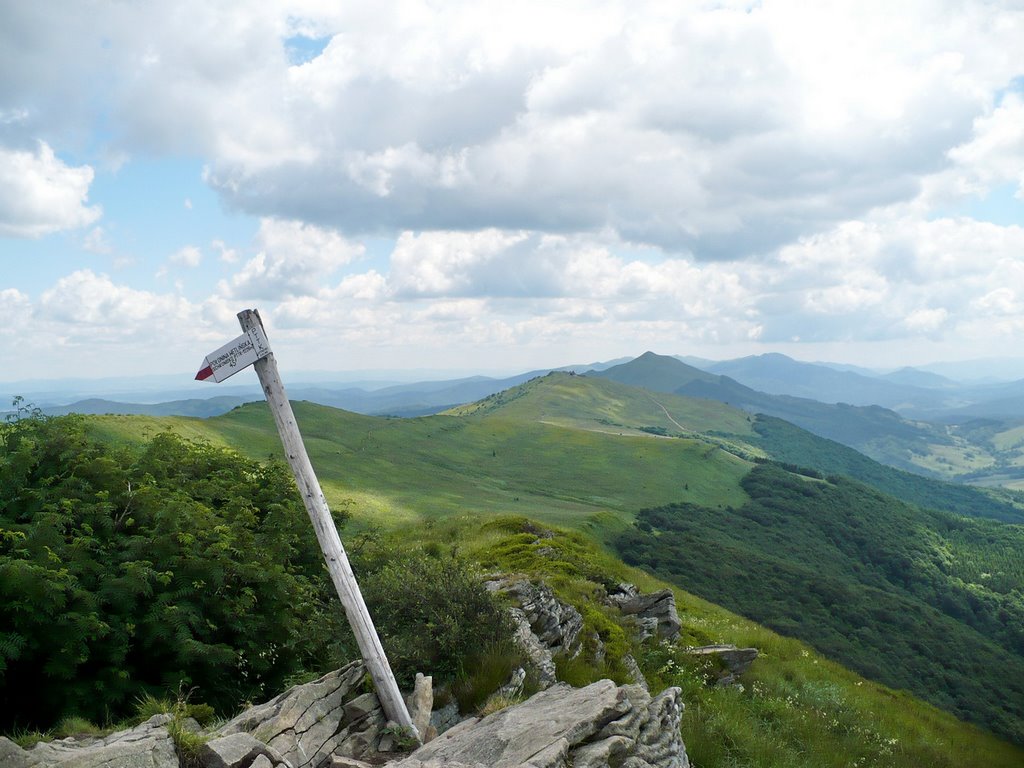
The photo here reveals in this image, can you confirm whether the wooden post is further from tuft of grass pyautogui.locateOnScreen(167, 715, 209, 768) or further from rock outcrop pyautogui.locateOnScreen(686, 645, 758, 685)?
rock outcrop pyautogui.locateOnScreen(686, 645, 758, 685)

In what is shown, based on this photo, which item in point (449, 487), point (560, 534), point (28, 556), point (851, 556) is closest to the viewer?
point (28, 556)

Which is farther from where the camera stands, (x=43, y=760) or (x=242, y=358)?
(x=242, y=358)

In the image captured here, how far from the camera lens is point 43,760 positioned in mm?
8672

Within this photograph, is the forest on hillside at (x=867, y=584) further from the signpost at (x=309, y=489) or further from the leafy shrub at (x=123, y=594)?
the signpost at (x=309, y=489)

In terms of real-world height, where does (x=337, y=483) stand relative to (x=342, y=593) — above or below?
below

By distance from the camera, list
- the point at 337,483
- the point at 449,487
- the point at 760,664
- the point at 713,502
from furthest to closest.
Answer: the point at 713,502 < the point at 449,487 < the point at 337,483 < the point at 760,664

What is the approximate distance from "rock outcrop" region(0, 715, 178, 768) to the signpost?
10.7 feet

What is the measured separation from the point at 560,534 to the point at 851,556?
528ft

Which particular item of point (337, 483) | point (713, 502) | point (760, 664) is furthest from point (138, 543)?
point (713, 502)

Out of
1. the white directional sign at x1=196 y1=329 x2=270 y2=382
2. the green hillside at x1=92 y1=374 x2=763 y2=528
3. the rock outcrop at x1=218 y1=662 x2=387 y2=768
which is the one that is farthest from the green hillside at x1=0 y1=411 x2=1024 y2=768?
the green hillside at x1=92 y1=374 x2=763 y2=528

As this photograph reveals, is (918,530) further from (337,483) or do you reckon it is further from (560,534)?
(560,534)

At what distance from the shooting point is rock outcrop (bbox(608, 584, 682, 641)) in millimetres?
21712

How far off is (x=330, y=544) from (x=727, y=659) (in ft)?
45.4

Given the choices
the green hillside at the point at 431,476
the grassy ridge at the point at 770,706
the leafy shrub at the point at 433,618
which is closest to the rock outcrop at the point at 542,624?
the leafy shrub at the point at 433,618
